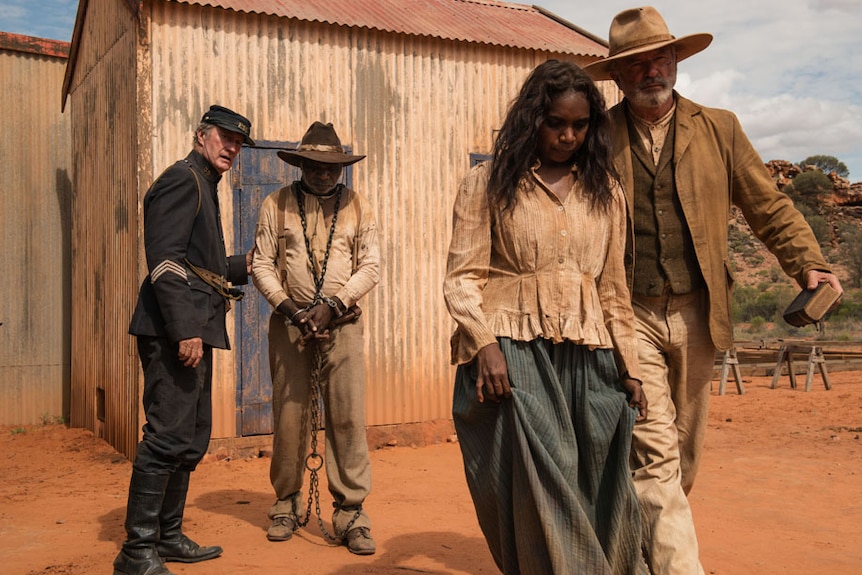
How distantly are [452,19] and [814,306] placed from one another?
687cm

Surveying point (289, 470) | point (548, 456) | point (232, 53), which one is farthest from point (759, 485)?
point (232, 53)

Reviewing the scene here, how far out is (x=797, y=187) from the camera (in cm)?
4397

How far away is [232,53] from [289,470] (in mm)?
Answer: 4346

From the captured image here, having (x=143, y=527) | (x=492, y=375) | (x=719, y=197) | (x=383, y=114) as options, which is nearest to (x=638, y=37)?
(x=719, y=197)

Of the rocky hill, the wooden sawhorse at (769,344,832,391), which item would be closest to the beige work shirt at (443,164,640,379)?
the wooden sawhorse at (769,344,832,391)

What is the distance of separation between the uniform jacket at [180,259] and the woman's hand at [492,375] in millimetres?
2034

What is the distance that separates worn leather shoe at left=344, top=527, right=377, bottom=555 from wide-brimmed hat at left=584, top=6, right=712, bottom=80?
294 centimetres

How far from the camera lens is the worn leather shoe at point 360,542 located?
17.0 ft

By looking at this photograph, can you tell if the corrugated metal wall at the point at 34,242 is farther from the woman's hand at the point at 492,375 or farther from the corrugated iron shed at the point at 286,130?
the woman's hand at the point at 492,375

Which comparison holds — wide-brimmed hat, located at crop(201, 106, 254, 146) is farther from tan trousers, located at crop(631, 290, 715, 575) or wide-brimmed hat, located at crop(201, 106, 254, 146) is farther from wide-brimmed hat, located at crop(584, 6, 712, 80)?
tan trousers, located at crop(631, 290, 715, 575)

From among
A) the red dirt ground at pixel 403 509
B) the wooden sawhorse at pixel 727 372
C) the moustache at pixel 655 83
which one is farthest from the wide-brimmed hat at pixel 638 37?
the wooden sawhorse at pixel 727 372

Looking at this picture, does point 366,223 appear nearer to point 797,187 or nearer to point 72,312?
point 72,312

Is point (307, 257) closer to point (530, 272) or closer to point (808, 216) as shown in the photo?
point (530, 272)

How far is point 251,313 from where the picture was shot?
818cm
